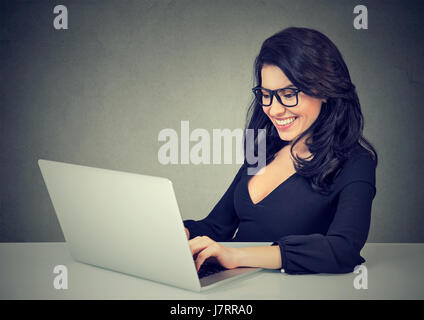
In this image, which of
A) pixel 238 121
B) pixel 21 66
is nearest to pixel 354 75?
pixel 238 121

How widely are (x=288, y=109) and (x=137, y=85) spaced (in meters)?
2.17

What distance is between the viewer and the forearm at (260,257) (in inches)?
51.9

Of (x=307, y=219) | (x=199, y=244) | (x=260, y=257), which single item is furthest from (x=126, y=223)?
(x=307, y=219)

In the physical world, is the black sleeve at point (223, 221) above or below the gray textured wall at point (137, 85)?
below

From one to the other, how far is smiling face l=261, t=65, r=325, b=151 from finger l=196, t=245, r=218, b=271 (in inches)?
23.7

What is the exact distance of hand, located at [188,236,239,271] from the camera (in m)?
1.28

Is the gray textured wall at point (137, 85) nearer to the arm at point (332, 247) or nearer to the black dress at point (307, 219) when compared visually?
the black dress at point (307, 219)

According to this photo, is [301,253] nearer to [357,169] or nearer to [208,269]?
[208,269]

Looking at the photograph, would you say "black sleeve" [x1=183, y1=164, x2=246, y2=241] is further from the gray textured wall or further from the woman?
the gray textured wall

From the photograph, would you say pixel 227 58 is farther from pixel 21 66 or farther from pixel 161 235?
pixel 161 235

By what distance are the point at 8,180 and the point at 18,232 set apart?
0.38 metres

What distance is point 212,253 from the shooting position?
1.29 m

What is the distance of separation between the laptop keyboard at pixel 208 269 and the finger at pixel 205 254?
0.03 metres

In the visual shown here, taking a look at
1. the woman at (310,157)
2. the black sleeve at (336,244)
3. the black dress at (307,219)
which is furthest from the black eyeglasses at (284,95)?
the black sleeve at (336,244)
